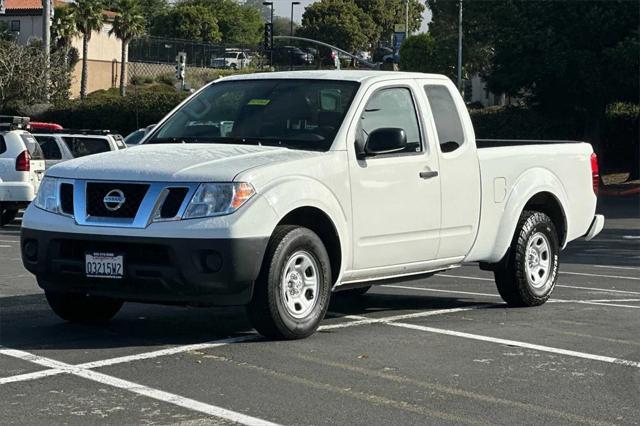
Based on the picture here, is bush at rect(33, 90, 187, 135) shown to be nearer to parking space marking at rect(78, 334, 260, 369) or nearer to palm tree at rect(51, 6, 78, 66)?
palm tree at rect(51, 6, 78, 66)

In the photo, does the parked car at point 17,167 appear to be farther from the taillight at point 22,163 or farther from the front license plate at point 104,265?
the front license plate at point 104,265

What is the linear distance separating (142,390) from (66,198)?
224 cm

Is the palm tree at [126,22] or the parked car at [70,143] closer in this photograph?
the parked car at [70,143]

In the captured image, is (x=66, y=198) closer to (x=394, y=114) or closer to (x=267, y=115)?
(x=267, y=115)

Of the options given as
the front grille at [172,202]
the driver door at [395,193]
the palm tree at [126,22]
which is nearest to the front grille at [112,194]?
the front grille at [172,202]

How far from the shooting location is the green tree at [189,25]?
389 ft

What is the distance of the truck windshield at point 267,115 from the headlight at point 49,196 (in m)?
1.18

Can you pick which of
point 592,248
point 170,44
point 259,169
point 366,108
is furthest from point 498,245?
point 170,44

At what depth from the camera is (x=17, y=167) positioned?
73.4 ft

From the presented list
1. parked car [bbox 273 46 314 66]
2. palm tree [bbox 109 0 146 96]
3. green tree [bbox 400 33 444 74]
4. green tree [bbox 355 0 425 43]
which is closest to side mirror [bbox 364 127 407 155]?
palm tree [bbox 109 0 146 96]

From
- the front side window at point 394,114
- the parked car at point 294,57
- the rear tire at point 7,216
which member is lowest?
the rear tire at point 7,216

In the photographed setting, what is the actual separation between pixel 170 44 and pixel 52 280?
226ft

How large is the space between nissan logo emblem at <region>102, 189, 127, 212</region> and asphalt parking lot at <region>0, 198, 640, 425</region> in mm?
900

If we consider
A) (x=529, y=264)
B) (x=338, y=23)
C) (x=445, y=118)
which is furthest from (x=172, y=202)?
(x=338, y=23)
